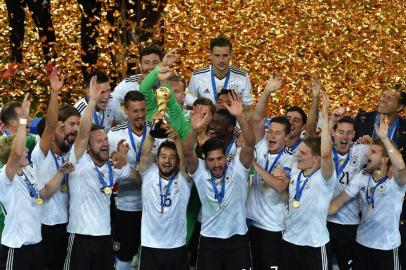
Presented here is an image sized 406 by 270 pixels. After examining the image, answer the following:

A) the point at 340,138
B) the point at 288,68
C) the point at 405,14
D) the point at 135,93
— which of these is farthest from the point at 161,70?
the point at 405,14

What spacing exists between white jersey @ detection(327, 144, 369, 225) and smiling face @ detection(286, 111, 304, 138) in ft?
1.30

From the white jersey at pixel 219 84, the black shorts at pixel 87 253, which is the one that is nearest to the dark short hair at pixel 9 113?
the black shorts at pixel 87 253

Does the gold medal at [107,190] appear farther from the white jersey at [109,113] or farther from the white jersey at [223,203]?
the white jersey at [109,113]

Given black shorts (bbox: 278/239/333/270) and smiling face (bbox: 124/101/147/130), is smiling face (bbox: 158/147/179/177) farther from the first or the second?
black shorts (bbox: 278/239/333/270)

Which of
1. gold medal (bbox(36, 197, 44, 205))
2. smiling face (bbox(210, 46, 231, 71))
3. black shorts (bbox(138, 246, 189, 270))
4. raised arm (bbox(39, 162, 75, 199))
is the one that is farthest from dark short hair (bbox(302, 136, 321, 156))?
gold medal (bbox(36, 197, 44, 205))

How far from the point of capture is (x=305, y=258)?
281 inches

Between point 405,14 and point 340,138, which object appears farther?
point 405,14

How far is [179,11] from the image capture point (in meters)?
12.3

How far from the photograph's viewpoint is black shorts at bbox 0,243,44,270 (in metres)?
6.81

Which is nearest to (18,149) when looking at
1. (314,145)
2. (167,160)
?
(167,160)

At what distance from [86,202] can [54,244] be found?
1.47ft

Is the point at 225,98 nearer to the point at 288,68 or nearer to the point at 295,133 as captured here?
the point at 295,133

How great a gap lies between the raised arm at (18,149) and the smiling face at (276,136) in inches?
73.4

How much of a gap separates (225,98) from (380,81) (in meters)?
4.99
